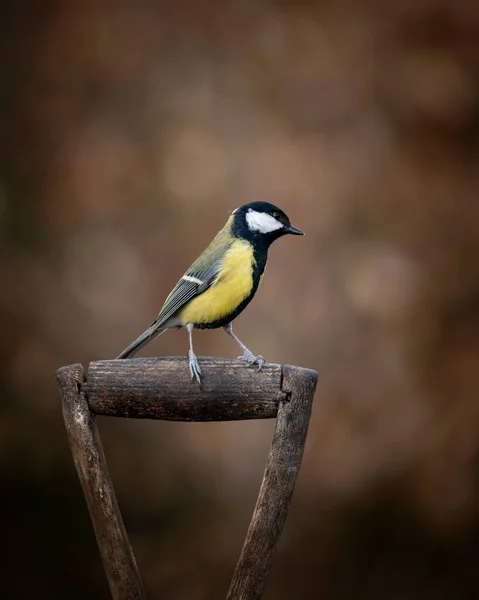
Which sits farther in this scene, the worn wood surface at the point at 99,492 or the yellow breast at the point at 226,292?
the yellow breast at the point at 226,292

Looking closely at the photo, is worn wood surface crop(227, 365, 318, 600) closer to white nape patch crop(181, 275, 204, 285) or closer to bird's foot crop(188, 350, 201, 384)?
bird's foot crop(188, 350, 201, 384)

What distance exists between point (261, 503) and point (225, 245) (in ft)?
2.07

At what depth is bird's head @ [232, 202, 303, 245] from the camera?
1.69 meters

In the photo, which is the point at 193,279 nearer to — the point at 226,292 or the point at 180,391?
the point at 226,292

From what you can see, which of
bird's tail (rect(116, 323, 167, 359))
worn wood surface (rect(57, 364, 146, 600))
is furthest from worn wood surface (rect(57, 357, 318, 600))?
bird's tail (rect(116, 323, 167, 359))

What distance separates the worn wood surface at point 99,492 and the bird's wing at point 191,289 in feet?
1.00

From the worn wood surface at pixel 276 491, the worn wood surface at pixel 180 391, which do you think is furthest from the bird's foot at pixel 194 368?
the worn wood surface at pixel 276 491

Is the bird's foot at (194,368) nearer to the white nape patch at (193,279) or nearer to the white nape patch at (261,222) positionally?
the white nape patch at (193,279)

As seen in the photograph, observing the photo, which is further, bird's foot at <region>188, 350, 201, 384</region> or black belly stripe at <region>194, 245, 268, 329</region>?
black belly stripe at <region>194, 245, 268, 329</region>

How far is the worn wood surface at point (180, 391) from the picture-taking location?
1479 millimetres

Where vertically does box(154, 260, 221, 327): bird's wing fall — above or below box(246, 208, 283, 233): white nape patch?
below

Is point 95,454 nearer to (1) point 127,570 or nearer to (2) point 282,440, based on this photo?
(1) point 127,570

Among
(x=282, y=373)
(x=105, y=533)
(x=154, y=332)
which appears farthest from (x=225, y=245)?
(x=105, y=533)

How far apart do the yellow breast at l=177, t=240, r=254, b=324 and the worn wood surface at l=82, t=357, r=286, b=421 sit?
0.23m
